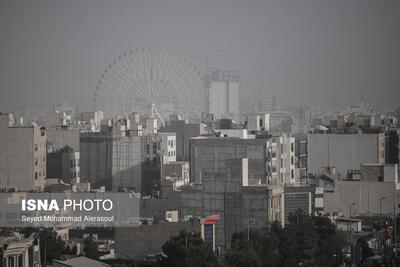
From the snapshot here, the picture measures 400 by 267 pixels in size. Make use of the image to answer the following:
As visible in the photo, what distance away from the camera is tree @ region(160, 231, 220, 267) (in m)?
41.3

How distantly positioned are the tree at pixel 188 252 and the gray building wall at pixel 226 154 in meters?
30.0

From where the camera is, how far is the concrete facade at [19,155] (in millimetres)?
73562

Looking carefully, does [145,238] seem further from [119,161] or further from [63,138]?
[63,138]

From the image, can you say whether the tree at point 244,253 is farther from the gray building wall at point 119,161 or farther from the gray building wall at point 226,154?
the gray building wall at point 119,161

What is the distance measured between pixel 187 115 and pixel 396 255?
282 feet

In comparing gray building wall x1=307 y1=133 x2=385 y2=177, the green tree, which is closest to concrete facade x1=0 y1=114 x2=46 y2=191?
the green tree

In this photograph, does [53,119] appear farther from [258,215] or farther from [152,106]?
[258,215]

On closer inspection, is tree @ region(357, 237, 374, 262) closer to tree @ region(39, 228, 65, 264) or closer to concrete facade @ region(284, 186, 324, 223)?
concrete facade @ region(284, 186, 324, 223)

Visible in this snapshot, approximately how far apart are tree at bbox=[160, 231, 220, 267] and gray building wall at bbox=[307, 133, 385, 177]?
50.3 m

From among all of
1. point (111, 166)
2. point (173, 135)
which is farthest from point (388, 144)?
point (111, 166)

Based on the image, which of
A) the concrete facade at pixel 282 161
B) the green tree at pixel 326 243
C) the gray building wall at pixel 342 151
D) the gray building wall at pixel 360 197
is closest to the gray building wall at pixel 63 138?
the gray building wall at pixel 342 151

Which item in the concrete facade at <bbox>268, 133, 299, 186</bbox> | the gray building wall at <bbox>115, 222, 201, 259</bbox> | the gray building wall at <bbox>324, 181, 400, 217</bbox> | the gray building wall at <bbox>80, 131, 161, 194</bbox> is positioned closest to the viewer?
the gray building wall at <bbox>115, 222, 201, 259</bbox>

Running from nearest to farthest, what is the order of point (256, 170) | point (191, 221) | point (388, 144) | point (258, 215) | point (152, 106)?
point (191, 221), point (258, 215), point (256, 170), point (388, 144), point (152, 106)

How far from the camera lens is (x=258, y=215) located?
169 ft
